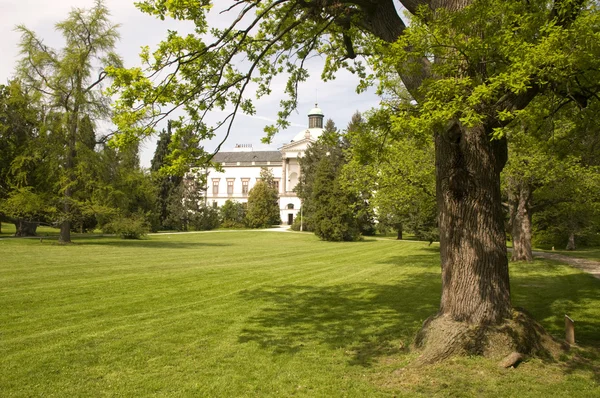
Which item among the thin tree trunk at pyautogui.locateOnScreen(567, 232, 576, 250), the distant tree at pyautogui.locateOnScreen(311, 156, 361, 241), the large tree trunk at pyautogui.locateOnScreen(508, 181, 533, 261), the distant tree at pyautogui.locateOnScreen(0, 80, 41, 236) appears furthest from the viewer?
the distant tree at pyautogui.locateOnScreen(311, 156, 361, 241)

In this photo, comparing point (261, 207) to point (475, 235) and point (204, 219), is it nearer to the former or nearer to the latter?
point (204, 219)

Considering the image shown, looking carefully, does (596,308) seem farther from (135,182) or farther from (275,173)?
(275,173)

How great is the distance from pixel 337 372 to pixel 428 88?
357 cm

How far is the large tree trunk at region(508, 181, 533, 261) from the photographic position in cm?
1998

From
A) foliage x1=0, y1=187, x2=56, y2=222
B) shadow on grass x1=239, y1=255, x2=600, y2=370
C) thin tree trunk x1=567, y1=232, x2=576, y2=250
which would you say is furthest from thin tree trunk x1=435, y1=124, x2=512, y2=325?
thin tree trunk x1=567, y1=232, x2=576, y2=250

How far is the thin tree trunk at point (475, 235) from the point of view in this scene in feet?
19.6

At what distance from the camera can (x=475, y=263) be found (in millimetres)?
5992

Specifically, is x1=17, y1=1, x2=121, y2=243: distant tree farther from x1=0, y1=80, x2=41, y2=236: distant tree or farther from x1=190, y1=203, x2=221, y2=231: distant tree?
x1=190, y1=203, x2=221, y2=231: distant tree

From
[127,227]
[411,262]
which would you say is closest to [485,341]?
[411,262]

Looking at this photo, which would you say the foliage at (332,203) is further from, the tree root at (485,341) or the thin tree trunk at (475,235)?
the tree root at (485,341)

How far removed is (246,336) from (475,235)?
377 centimetres

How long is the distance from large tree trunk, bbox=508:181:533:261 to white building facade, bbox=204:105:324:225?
171ft

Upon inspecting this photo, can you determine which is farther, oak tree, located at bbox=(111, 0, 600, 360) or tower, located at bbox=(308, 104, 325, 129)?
tower, located at bbox=(308, 104, 325, 129)

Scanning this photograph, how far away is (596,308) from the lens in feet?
31.4
